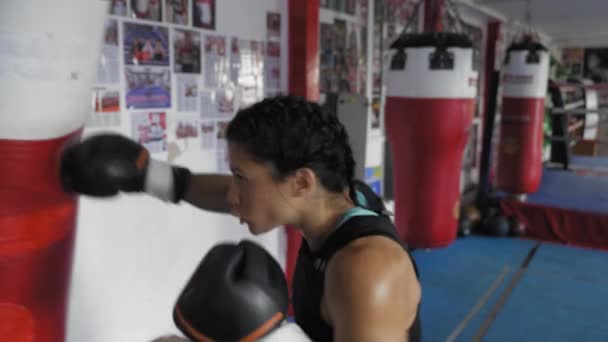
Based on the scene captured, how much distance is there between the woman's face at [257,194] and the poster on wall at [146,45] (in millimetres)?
1211

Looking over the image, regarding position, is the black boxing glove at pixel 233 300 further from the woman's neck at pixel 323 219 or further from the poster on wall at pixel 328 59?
the poster on wall at pixel 328 59

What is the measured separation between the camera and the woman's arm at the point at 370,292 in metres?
0.86

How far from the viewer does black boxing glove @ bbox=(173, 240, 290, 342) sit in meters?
0.93

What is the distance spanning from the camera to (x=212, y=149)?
2.62 meters

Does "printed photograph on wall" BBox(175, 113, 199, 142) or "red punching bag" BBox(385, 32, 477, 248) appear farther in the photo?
"red punching bag" BBox(385, 32, 477, 248)

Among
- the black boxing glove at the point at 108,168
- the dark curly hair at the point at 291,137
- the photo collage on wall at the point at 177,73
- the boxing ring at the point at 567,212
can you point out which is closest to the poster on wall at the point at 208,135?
the photo collage on wall at the point at 177,73

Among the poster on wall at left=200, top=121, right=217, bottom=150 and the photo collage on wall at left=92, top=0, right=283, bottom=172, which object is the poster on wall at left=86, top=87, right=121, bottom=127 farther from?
the poster on wall at left=200, top=121, right=217, bottom=150

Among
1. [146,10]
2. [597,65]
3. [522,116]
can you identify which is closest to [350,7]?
[146,10]

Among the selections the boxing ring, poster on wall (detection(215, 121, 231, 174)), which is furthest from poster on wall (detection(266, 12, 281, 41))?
the boxing ring

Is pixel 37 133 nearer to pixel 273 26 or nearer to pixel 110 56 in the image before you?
pixel 110 56

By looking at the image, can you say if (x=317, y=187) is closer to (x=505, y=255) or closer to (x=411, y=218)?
(x=411, y=218)

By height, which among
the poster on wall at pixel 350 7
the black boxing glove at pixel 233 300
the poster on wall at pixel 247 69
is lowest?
the black boxing glove at pixel 233 300

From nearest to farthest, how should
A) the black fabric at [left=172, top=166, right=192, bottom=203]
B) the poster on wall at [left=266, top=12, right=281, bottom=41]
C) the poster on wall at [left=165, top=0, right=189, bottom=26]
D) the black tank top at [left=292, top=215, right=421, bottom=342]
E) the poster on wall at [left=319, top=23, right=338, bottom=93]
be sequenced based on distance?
the black tank top at [left=292, top=215, right=421, bottom=342] < the black fabric at [left=172, top=166, right=192, bottom=203] < the poster on wall at [left=165, top=0, right=189, bottom=26] < the poster on wall at [left=266, top=12, right=281, bottom=41] < the poster on wall at [left=319, top=23, right=338, bottom=93]

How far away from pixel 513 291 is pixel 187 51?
2.52 meters
